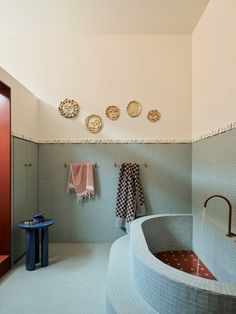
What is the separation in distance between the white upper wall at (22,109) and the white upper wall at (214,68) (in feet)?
8.45

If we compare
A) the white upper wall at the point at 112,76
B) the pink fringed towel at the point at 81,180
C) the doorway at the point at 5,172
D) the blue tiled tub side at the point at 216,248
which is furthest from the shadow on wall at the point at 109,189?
the doorway at the point at 5,172

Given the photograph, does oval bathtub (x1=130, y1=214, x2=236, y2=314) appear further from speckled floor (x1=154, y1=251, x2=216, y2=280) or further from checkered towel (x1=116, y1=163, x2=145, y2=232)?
checkered towel (x1=116, y1=163, x2=145, y2=232)

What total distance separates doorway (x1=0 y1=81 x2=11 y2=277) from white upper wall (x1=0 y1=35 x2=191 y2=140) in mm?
1067

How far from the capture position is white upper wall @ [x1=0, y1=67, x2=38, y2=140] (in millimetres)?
3371

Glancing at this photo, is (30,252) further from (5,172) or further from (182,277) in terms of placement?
(182,277)

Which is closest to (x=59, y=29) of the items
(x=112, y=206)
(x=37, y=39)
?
(x=37, y=39)

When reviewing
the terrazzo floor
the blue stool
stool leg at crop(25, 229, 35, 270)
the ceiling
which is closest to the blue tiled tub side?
the terrazzo floor

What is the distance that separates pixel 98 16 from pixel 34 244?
3260 millimetres

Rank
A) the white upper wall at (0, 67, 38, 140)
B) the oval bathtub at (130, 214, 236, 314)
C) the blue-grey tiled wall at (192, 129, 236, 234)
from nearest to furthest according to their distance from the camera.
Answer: the oval bathtub at (130, 214, 236, 314), the blue-grey tiled wall at (192, 129, 236, 234), the white upper wall at (0, 67, 38, 140)

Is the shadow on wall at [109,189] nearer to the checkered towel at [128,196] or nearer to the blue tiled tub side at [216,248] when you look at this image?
the checkered towel at [128,196]

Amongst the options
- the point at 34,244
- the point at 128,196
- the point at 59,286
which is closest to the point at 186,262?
the point at 128,196

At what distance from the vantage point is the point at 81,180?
4207 millimetres

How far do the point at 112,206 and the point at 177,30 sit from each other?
Answer: 3020 mm

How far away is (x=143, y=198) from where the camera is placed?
4.19 m
